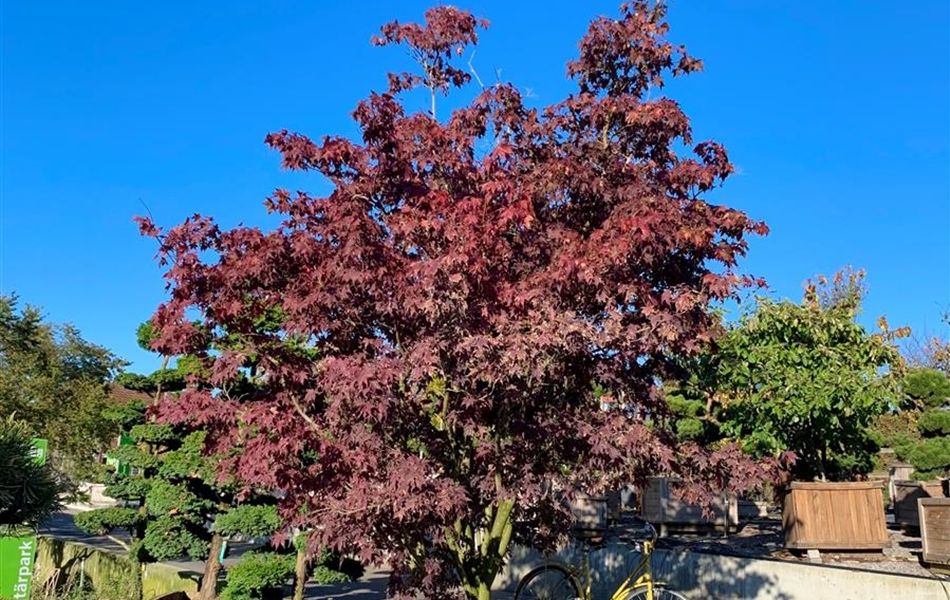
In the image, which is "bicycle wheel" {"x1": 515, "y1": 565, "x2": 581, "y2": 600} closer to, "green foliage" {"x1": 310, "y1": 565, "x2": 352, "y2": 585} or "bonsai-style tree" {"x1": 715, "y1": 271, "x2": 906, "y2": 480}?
"green foliage" {"x1": 310, "y1": 565, "x2": 352, "y2": 585}

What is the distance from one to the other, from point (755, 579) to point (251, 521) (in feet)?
16.6

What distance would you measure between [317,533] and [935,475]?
31.2 ft

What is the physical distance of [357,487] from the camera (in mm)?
3926

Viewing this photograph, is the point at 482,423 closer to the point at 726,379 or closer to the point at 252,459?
the point at 252,459

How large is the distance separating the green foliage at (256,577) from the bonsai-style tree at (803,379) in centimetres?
526

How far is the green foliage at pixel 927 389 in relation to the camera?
11.1m

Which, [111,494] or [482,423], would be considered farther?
[111,494]

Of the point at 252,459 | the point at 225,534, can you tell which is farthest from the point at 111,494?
the point at 252,459

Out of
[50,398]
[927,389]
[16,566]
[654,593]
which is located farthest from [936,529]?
[50,398]

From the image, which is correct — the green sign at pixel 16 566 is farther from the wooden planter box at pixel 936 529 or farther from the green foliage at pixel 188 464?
the wooden planter box at pixel 936 529

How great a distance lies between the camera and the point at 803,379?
329 inches

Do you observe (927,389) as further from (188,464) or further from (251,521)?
(188,464)

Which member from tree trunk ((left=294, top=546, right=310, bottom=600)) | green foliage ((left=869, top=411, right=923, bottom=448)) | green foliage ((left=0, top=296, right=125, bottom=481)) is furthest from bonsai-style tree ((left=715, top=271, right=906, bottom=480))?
green foliage ((left=0, top=296, right=125, bottom=481))

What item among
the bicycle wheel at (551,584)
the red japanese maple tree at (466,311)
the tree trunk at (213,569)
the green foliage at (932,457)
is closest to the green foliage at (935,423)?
the green foliage at (932,457)
